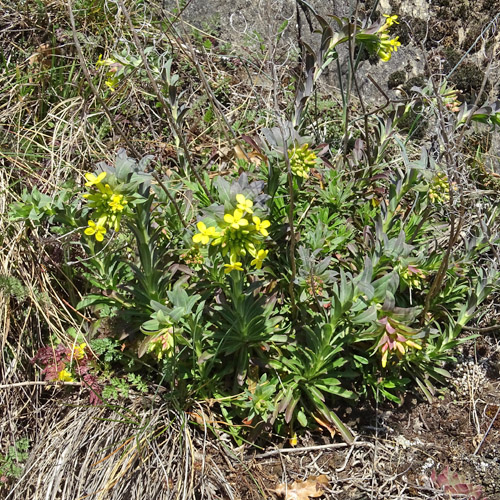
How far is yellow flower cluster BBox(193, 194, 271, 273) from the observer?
1631 mm

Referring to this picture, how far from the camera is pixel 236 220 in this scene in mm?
1635

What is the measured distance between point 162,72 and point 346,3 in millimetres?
1668

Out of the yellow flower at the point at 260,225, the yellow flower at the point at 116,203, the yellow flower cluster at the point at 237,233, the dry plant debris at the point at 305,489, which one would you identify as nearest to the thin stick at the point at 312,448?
the dry plant debris at the point at 305,489

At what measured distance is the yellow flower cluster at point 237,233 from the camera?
5.35 ft

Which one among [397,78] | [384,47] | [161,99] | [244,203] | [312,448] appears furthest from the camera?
[397,78]

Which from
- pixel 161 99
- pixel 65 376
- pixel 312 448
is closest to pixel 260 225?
pixel 161 99

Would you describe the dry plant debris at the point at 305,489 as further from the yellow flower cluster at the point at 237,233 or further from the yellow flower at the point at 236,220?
the yellow flower at the point at 236,220

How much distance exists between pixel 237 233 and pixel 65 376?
1.27m

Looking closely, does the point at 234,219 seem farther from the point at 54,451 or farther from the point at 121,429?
the point at 54,451

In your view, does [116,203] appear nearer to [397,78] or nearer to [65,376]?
[65,376]

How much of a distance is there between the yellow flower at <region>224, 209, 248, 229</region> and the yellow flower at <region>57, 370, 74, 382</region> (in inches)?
51.4

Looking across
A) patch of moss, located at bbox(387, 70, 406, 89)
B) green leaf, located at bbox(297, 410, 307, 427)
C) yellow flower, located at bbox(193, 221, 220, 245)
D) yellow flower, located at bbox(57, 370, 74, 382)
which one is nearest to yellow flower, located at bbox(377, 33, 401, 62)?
patch of moss, located at bbox(387, 70, 406, 89)

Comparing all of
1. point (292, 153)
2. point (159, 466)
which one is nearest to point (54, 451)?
point (159, 466)

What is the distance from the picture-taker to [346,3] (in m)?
3.54
